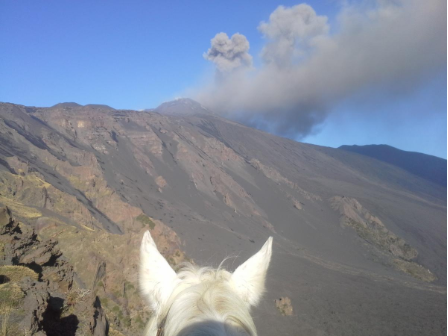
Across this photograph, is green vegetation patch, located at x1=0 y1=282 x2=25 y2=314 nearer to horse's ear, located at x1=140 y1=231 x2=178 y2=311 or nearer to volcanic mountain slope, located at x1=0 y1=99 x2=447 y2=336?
volcanic mountain slope, located at x1=0 y1=99 x2=447 y2=336

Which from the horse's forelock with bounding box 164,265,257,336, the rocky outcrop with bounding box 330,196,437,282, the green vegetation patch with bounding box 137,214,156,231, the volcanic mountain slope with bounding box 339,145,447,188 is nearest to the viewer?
the horse's forelock with bounding box 164,265,257,336

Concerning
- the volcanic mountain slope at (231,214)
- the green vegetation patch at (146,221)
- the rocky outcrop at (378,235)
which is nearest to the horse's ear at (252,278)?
the volcanic mountain slope at (231,214)

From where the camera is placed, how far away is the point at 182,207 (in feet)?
108

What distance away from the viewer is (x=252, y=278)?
4.48 feet

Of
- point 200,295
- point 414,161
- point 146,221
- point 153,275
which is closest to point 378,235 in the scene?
point 146,221

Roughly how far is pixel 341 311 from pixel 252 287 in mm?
20995

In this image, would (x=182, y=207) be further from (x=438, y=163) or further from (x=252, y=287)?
(x=438, y=163)

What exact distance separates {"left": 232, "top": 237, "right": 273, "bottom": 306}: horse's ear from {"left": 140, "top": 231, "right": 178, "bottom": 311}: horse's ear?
0.27 meters

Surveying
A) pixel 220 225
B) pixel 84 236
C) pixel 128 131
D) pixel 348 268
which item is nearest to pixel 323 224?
pixel 348 268

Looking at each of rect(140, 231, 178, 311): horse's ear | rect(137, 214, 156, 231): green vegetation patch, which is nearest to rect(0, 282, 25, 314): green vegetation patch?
rect(140, 231, 178, 311): horse's ear

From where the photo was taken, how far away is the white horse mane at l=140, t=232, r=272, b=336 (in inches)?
35.7

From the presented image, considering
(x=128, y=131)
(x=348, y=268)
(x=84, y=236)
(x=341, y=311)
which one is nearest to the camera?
(x=84, y=236)

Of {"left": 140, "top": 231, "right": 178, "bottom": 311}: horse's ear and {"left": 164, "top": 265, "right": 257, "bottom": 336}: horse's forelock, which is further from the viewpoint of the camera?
{"left": 140, "top": 231, "right": 178, "bottom": 311}: horse's ear

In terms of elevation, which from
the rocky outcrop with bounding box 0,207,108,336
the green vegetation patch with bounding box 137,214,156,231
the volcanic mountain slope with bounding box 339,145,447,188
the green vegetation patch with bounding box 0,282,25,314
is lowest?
the green vegetation patch with bounding box 137,214,156,231
